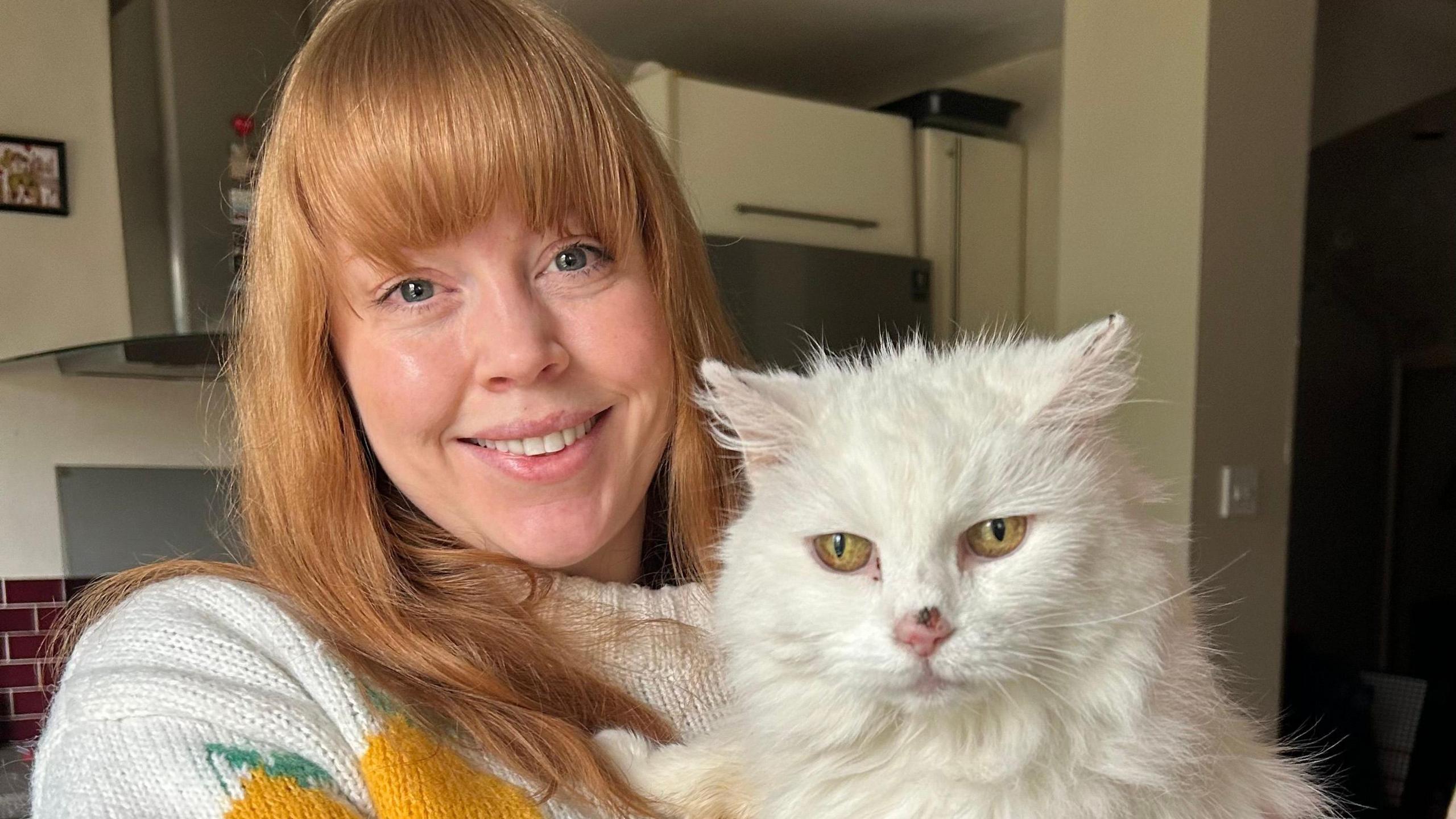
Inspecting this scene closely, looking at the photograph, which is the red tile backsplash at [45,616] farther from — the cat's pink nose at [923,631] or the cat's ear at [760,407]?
the cat's pink nose at [923,631]

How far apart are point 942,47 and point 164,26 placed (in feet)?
9.39

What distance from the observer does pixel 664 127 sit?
10.5ft

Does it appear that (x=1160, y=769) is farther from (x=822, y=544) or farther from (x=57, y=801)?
(x=57, y=801)

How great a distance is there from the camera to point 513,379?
1.01 meters

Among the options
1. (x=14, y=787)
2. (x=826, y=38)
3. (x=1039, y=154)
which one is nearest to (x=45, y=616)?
(x=14, y=787)

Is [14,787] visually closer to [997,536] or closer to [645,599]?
[645,599]

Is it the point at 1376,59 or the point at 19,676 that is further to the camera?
the point at 1376,59

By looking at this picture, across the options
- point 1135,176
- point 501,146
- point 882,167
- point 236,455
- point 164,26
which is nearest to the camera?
point 501,146

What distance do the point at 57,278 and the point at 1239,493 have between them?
139 inches

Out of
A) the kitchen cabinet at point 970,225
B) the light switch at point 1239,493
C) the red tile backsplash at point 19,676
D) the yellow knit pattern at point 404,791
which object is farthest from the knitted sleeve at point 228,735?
the kitchen cabinet at point 970,225

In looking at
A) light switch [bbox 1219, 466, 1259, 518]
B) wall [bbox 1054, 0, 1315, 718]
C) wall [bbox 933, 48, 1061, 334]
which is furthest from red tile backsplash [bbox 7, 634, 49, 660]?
wall [bbox 933, 48, 1061, 334]

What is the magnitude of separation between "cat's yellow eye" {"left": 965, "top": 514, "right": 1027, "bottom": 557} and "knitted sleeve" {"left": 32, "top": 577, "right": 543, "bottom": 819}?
455 mm

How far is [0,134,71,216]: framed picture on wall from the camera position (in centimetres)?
275

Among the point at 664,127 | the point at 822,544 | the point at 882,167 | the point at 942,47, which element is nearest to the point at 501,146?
the point at 822,544
